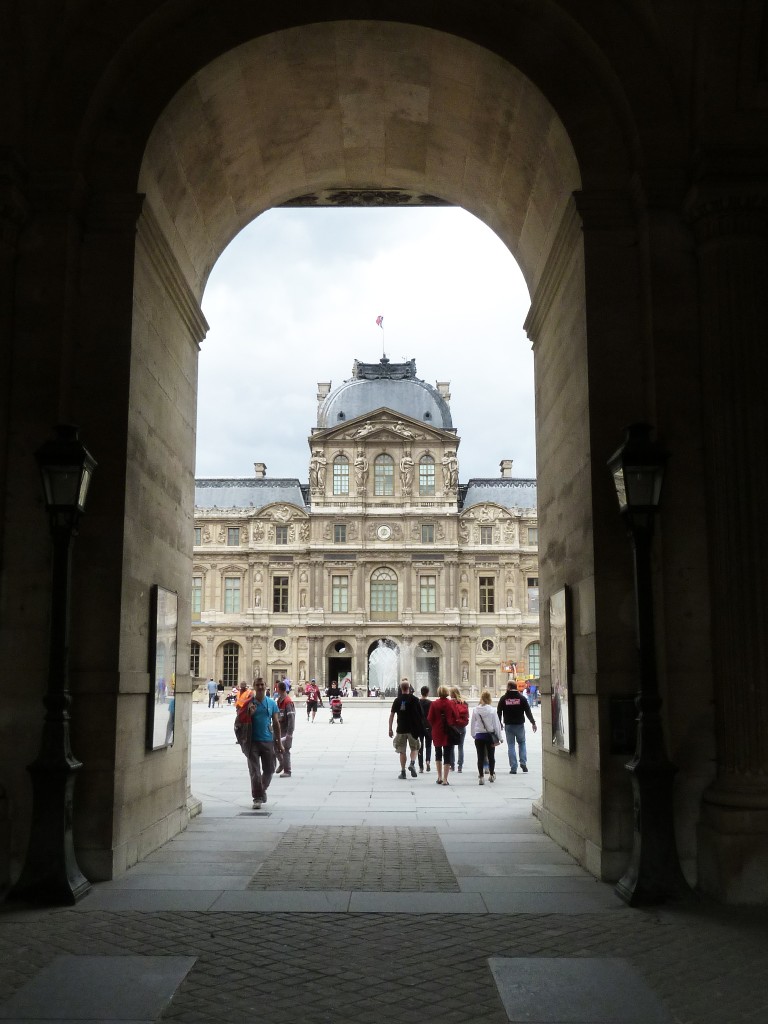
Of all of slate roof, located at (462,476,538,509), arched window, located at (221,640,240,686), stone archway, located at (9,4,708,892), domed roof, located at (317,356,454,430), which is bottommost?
arched window, located at (221,640,240,686)

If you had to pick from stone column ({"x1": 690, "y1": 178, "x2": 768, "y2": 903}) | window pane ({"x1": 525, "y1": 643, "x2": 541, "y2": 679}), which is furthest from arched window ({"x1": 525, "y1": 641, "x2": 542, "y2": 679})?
stone column ({"x1": 690, "y1": 178, "x2": 768, "y2": 903})

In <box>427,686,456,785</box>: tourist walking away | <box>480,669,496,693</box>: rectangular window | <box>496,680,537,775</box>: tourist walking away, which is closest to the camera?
<box>427,686,456,785</box>: tourist walking away

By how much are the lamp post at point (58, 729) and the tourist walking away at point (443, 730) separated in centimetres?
851

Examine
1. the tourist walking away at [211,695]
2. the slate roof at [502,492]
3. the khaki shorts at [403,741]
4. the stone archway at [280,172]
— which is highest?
the slate roof at [502,492]

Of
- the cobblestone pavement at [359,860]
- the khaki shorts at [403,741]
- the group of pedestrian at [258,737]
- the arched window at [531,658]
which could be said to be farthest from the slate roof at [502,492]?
the cobblestone pavement at [359,860]

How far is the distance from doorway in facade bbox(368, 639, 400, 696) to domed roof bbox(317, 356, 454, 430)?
1518cm

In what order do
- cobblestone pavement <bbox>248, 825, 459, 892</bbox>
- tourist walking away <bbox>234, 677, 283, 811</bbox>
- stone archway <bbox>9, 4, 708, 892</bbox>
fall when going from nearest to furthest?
cobblestone pavement <bbox>248, 825, 459, 892</bbox>, stone archway <bbox>9, 4, 708, 892</bbox>, tourist walking away <bbox>234, 677, 283, 811</bbox>

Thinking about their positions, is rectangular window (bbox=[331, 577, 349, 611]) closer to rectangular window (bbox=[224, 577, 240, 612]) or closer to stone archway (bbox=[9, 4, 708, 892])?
rectangular window (bbox=[224, 577, 240, 612])

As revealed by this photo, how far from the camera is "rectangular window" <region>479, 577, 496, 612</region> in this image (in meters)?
66.8

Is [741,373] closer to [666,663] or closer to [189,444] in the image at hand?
[666,663]

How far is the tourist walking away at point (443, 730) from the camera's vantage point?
49.0ft

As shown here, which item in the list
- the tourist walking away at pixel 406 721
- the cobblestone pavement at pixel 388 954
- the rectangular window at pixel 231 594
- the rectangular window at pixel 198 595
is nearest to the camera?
the cobblestone pavement at pixel 388 954

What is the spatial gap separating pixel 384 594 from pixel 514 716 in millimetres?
49169

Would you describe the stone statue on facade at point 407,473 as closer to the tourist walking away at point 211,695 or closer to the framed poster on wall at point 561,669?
the tourist walking away at point 211,695
